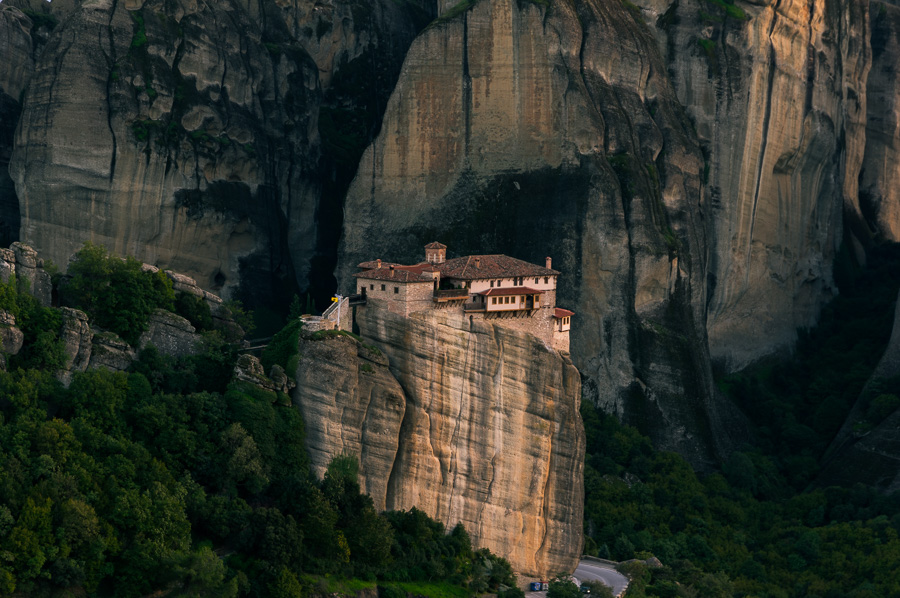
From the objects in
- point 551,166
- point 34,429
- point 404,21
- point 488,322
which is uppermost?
point 404,21

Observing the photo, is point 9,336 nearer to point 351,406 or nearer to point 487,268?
point 351,406

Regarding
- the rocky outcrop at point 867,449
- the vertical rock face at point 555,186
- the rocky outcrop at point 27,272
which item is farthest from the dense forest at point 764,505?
the rocky outcrop at point 27,272

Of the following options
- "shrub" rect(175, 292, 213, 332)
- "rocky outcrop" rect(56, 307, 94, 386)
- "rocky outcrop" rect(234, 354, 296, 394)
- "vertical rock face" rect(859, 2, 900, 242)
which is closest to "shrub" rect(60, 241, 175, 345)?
"shrub" rect(175, 292, 213, 332)

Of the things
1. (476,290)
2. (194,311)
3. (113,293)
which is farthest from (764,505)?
(113,293)

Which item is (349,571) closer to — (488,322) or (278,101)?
(488,322)

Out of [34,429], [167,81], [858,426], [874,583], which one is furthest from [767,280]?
[34,429]

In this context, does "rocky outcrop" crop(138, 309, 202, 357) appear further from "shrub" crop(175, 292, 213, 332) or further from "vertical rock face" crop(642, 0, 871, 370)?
"vertical rock face" crop(642, 0, 871, 370)

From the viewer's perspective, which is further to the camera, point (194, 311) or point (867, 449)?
point (867, 449)
